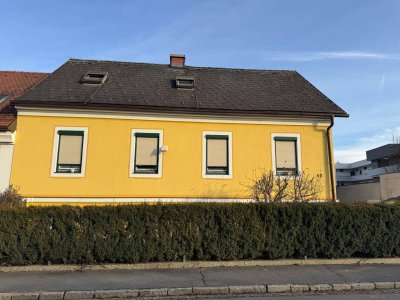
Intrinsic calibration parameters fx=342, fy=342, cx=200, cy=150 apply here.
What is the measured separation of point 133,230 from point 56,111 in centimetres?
759

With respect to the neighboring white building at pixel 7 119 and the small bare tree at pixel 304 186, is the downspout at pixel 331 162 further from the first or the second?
the neighboring white building at pixel 7 119

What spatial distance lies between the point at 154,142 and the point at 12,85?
9.20 m

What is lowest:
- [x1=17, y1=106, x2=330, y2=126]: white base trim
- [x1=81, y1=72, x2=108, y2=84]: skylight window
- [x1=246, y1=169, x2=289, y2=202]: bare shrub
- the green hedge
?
the green hedge

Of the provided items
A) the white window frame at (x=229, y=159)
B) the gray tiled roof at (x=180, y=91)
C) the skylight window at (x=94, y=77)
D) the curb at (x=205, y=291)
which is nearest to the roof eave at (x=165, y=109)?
the gray tiled roof at (x=180, y=91)

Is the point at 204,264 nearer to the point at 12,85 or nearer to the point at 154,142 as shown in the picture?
the point at 154,142

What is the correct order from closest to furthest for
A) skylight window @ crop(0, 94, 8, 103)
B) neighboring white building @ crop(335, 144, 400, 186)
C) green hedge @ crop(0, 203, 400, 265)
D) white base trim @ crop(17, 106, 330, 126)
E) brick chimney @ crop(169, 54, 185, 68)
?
green hedge @ crop(0, 203, 400, 265) < white base trim @ crop(17, 106, 330, 126) < skylight window @ crop(0, 94, 8, 103) < brick chimney @ crop(169, 54, 185, 68) < neighboring white building @ crop(335, 144, 400, 186)

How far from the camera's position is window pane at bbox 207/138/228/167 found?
49.3 feet

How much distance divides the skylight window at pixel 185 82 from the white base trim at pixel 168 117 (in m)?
2.33

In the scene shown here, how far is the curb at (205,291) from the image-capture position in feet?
24.3

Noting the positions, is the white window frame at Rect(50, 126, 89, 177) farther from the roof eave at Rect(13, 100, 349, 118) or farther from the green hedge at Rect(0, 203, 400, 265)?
the green hedge at Rect(0, 203, 400, 265)

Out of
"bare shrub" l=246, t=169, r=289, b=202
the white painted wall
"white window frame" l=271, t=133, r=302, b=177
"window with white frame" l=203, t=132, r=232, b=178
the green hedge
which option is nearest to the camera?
the green hedge

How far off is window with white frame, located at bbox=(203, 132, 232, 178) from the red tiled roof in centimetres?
848

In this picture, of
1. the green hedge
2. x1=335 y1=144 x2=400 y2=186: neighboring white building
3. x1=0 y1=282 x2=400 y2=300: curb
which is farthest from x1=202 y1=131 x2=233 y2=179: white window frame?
x1=335 y1=144 x2=400 y2=186: neighboring white building

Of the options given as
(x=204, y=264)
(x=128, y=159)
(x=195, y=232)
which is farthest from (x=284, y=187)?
(x=128, y=159)
